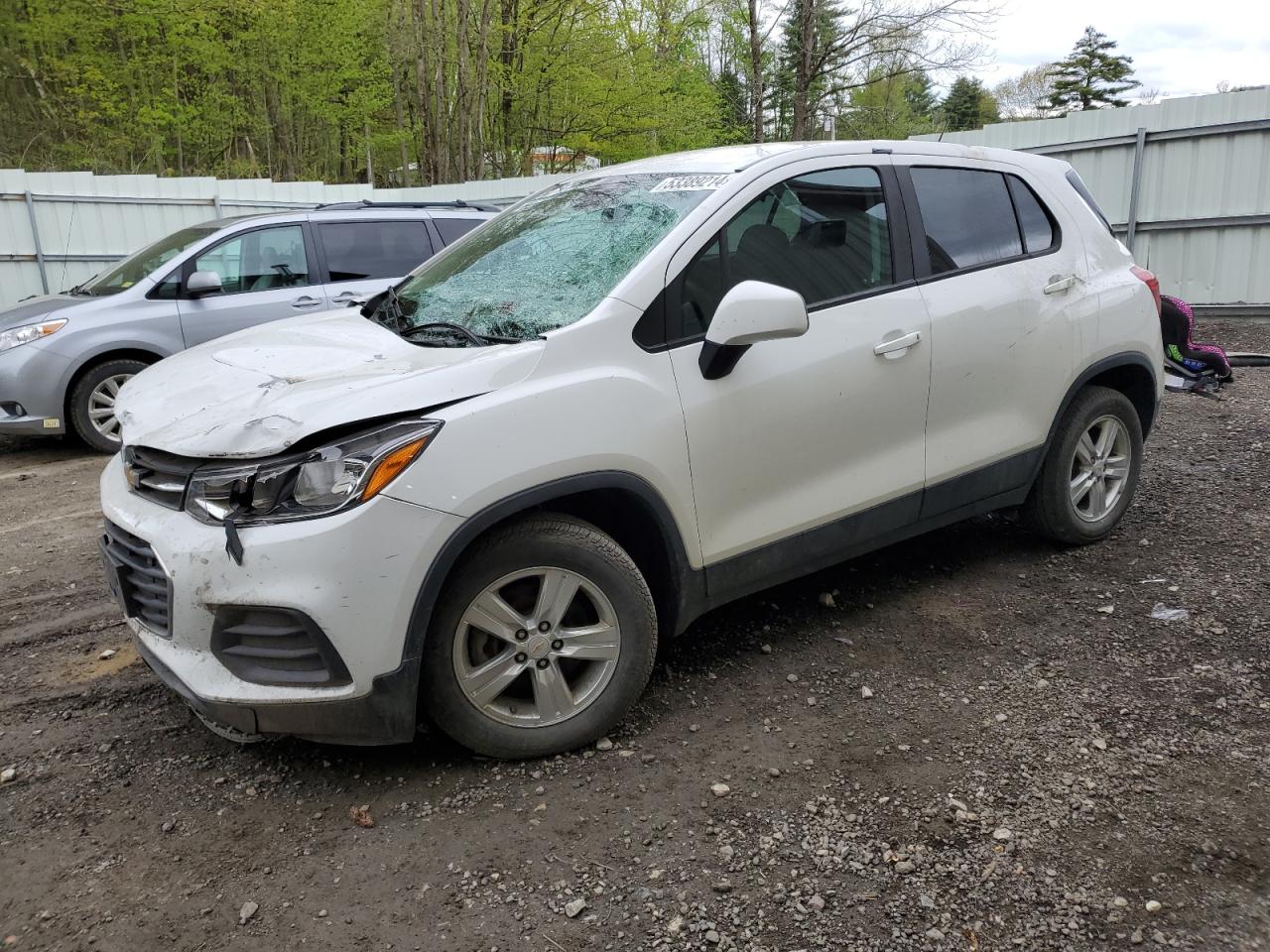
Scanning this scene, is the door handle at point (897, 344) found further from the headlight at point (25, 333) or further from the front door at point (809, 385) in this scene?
the headlight at point (25, 333)

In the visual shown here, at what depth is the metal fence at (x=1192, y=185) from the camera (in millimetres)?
10539

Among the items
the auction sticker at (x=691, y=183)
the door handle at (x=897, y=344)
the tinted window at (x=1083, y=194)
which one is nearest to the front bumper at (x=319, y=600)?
the auction sticker at (x=691, y=183)

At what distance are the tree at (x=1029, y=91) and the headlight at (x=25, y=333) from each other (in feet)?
216

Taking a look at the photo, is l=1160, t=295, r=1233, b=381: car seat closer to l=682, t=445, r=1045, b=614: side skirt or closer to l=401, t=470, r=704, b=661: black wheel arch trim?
l=682, t=445, r=1045, b=614: side skirt

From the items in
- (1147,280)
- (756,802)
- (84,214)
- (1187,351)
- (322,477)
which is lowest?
(756,802)

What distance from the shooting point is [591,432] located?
2.89 metres

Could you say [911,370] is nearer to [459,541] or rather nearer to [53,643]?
[459,541]

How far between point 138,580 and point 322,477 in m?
0.77

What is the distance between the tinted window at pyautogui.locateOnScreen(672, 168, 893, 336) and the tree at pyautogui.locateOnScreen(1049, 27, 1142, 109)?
225 feet

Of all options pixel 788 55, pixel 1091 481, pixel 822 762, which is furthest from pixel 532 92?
pixel 822 762

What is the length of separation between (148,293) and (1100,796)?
7733 mm

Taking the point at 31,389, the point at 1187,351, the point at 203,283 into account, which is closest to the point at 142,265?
the point at 203,283

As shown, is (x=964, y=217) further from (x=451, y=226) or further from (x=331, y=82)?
(x=331, y=82)

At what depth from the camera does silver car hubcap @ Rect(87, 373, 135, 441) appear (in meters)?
7.65
